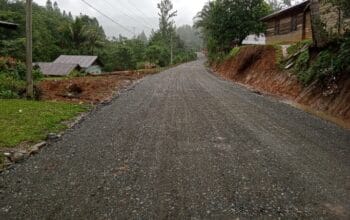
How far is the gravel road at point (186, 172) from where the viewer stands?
15.6 feet

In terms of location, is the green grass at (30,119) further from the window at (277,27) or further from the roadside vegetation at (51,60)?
the window at (277,27)

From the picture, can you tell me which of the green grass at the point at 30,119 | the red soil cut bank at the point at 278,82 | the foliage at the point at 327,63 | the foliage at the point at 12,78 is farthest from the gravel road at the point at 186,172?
the foliage at the point at 12,78

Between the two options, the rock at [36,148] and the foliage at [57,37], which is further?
the foliage at [57,37]

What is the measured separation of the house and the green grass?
20.0m

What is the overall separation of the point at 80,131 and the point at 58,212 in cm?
468

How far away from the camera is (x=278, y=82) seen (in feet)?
59.0

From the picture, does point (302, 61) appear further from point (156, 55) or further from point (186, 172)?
point (156, 55)

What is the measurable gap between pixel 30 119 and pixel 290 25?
2588 centimetres

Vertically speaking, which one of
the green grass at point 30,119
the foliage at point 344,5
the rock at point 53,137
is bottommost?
the rock at point 53,137

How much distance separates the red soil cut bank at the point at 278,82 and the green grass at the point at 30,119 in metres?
8.11

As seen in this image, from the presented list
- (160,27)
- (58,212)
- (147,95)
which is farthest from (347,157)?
(160,27)

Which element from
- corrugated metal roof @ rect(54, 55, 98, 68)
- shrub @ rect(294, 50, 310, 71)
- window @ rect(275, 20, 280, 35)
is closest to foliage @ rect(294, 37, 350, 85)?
shrub @ rect(294, 50, 310, 71)

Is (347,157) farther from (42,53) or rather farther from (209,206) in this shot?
(42,53)

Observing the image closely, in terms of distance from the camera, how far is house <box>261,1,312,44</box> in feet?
89.4
